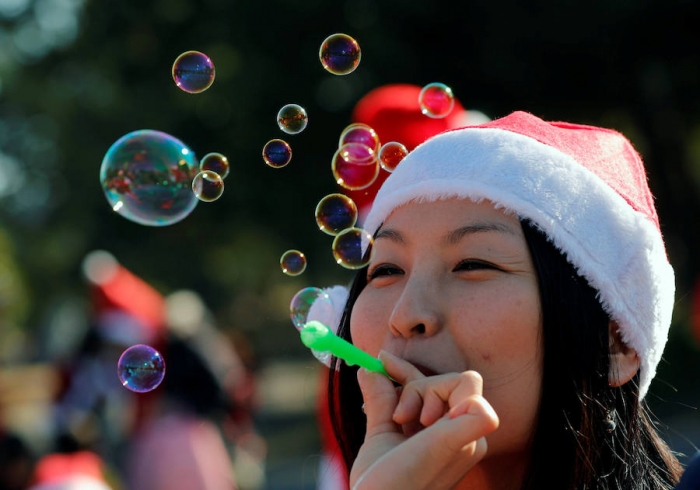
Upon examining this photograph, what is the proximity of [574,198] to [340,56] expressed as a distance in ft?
3.52

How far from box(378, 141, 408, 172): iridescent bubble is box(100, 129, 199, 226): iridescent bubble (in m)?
0.60

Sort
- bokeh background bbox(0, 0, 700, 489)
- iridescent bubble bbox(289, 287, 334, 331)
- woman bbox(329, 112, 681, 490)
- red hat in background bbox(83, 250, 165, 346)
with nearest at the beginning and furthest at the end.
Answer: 1. woman bbox(329, 112, 681, 490)
2. iridescent bubble bbox(289, 287, 334, 331)
3. red hat in background bbox(83, 250, 165, 346)
4. bokeh background bbox(0, 0, 700, 489)

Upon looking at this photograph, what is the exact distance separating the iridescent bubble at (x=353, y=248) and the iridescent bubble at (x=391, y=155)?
199 mm

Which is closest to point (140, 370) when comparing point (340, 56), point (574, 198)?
point (340, 56)

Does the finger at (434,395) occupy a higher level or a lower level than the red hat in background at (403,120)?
lower

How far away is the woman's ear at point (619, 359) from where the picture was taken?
6.24 ft

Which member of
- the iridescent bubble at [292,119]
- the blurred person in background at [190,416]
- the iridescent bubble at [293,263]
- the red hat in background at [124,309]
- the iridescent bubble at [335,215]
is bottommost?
the blurred person in background at [190,416]

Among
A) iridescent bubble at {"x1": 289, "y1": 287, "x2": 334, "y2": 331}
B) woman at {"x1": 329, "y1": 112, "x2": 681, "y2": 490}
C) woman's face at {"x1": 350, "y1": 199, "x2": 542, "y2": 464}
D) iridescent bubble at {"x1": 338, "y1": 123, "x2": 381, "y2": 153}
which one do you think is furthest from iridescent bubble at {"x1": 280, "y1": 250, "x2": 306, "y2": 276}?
woman's face at {"x1": 350, "y1": 199, "x2": 542, "y2": 464}

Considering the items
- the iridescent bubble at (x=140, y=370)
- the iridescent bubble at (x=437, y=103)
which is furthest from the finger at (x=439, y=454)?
the iridescent bubble at (x=437, y=103)

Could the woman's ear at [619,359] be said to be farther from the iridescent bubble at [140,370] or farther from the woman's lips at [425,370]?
the iridescent bubble at [140,370]

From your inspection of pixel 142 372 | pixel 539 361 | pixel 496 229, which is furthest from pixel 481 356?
pixel 142 372

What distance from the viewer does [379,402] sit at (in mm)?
1728

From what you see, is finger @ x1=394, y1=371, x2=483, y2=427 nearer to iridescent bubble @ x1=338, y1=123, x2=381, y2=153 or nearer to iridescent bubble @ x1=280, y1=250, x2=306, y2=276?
iridescent bubble @ x1=280, y1=250, x2=306, y2=276

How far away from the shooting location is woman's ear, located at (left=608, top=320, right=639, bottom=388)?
6.24 ft
